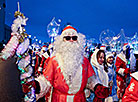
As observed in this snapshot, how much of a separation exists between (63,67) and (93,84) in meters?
0.65

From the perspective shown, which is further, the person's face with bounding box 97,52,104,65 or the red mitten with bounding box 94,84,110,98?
the person's face with bounding box 97,52,104,65

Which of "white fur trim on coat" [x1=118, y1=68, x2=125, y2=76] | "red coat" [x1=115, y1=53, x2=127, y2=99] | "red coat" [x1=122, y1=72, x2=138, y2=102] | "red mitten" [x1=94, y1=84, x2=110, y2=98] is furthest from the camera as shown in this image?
"red coat" [x1=115, y1=53, x2=127, y2=99]

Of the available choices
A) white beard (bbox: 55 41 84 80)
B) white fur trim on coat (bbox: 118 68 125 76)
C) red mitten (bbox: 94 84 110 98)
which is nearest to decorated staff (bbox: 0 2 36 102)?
white beard (bbox: 55 41 84 80)

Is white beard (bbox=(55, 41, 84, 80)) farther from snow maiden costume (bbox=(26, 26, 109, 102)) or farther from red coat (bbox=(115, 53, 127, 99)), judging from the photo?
red coat (bbox=(115, 53, 127, 99))

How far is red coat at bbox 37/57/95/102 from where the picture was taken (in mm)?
2723

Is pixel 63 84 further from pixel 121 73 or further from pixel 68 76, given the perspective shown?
pixel 121 73

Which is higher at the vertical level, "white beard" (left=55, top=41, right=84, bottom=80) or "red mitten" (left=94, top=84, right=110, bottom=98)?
"white beard" (left=55, top=41, right=84, bottom=80)

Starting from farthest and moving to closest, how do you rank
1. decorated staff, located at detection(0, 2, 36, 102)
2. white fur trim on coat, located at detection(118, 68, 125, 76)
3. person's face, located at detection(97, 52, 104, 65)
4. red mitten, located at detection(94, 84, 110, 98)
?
white fur trim on coat, located at detection(118, 68, 125, 76), person's face, located at detection(97, 52, 104, 65), decorated staff, located at detection(0, 2, 36, 102), red mitten, located at detection(94, 84, 110, 98)

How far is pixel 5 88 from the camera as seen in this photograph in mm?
6977

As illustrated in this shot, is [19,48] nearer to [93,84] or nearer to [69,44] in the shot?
[69,44]

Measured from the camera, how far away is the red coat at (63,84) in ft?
8.93

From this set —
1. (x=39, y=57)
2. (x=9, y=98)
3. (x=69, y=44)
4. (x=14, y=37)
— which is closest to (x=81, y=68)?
(x=69, y=44)

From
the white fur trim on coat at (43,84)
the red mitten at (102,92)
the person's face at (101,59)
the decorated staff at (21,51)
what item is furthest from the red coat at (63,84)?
the person's face at (101,59)

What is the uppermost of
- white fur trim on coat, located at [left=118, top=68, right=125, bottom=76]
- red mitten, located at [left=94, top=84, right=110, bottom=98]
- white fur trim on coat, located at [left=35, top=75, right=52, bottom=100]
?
white fur trim on coat, located at [left=118, top=68, right=125, bottom=76]
